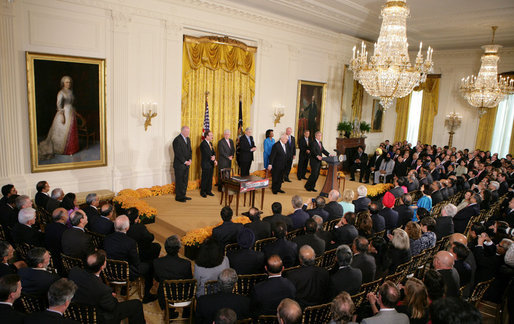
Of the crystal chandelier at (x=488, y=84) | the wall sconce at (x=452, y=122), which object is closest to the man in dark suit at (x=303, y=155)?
the crystal chandelier at (x=488, y=84)

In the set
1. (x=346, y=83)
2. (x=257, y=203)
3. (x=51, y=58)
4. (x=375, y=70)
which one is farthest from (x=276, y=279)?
(x=346, y=83)

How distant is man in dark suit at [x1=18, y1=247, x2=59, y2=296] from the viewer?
3910mm

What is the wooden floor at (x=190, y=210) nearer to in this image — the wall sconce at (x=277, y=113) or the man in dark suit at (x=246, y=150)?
the man in dark suit at (x=246, y=150)

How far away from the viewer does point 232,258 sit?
4758mm

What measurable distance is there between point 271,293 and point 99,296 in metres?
1.85

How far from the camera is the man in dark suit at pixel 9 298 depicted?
3151 millimetres

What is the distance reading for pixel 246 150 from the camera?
10.7 metres

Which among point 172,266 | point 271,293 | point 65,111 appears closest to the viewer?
point 271,293

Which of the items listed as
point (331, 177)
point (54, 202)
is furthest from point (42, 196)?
point (331, 177)

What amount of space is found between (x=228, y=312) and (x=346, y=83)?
13.6 meters

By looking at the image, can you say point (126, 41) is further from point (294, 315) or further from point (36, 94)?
point (294, 315)

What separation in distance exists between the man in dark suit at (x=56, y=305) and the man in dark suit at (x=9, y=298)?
0.12 m

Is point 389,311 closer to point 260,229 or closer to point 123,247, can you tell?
point 260,229

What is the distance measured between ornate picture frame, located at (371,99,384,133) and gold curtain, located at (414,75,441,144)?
1.96 metres
